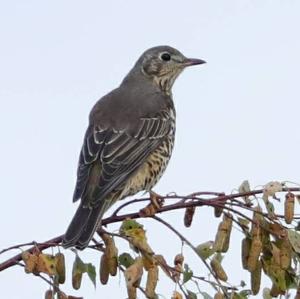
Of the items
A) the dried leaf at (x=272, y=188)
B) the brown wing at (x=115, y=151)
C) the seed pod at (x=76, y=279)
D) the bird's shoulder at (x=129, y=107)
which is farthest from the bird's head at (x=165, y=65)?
the seed pod at (x=76, y=279)

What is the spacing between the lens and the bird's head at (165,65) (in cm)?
913

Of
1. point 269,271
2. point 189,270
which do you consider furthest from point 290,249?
point 189,270

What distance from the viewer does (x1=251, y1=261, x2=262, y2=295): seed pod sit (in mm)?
4523

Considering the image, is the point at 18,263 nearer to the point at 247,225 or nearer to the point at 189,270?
the point at 189,270

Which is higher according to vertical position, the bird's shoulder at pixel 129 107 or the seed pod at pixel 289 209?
the bird's shoulder at pixel 129 107

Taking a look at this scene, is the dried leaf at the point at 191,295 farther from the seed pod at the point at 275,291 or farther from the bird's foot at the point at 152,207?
the bird's foot at the point at 152,207

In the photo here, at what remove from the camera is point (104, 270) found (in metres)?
4.64

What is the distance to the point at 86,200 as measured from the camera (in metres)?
6.47

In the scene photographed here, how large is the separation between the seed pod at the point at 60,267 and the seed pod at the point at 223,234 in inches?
31.6

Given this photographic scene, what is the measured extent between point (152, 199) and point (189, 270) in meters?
1.74

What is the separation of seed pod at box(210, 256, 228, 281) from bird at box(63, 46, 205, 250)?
3.25 feet

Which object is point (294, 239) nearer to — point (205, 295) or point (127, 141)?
point (205, 295)

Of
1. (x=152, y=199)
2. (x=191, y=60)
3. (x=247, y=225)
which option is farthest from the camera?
(x=191, y=60)

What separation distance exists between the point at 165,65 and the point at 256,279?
493cm
